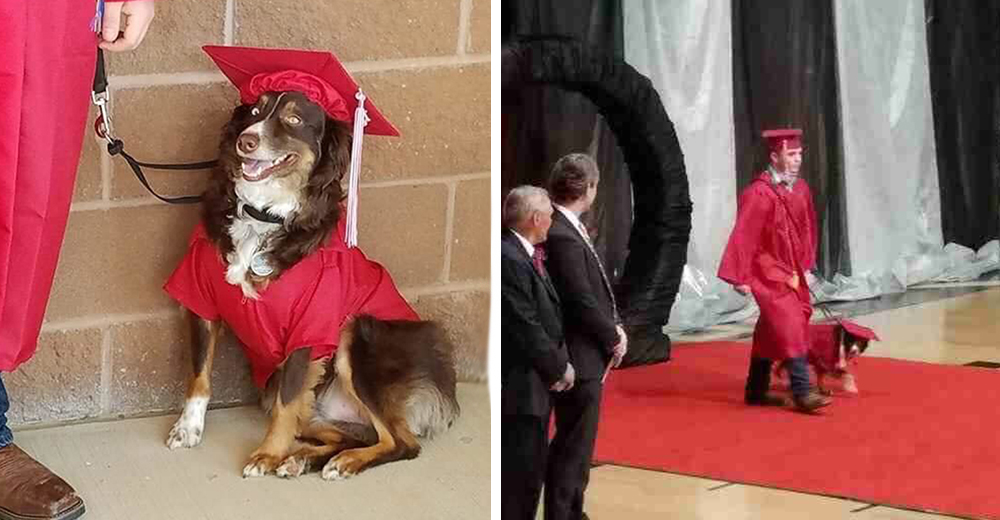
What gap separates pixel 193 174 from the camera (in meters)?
2.32

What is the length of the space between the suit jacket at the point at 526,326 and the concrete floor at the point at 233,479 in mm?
917

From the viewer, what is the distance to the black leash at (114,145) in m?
1.85

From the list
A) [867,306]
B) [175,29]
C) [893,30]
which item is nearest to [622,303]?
[867,306]

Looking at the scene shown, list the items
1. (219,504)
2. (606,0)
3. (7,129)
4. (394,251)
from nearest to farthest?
(606,0), (7,129), (219,504), (394,251)

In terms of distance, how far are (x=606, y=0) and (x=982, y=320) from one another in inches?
15.9

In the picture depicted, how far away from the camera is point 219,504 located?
77.5 inches

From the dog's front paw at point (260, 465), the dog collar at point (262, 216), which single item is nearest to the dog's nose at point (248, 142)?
the dog collar at point (262, 216)

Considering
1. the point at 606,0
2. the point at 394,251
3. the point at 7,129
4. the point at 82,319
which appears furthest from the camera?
the point at 394,251

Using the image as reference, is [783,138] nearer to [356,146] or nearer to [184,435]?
[356,146]

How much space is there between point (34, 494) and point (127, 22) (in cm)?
77

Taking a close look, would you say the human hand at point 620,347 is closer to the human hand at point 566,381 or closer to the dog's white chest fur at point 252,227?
the human hand at point 566,381

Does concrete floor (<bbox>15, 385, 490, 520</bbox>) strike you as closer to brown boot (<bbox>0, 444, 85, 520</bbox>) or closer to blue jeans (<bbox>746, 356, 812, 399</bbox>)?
brown boot (<bbox>0, 444, 85, 520</bbox>)

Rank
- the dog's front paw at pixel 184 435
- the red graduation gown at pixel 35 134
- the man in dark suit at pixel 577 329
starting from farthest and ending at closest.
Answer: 1. the dog's front paw at pixel 184 435
2. the red graduation gown at pixel 35 134
3. the man in dark suit at pixel 577 329

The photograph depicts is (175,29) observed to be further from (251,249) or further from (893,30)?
(893,30)
